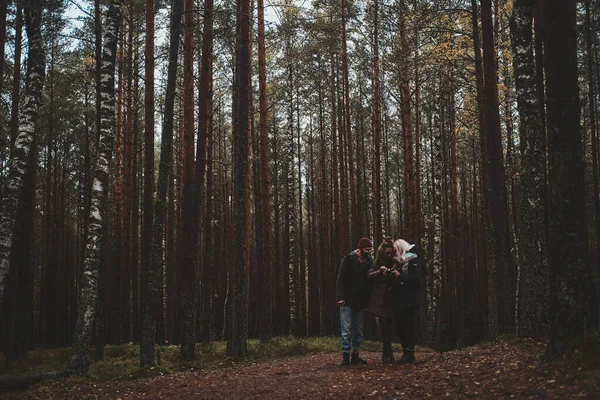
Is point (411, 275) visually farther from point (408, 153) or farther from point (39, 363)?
point (39, 363)

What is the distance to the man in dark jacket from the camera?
9000 millimetres

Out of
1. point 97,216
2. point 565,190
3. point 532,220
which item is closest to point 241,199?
point 97,216

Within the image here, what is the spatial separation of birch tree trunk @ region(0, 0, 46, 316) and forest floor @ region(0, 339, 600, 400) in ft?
10.1

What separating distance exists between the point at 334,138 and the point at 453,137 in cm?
606

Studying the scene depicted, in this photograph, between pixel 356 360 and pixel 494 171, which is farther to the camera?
pixel 494 171

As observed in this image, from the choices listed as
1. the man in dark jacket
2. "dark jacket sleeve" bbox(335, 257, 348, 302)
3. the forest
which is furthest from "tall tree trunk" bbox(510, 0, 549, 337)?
"dark jacket sleeve" bbox(335, 257, 348, 302)

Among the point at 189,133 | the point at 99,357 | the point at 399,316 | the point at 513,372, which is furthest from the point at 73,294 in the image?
the point at 513,372

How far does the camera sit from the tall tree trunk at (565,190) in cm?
575

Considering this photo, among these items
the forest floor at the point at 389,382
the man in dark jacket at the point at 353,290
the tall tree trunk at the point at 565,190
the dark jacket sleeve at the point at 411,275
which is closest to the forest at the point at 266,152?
the tall tree trunk at the point at 565,190

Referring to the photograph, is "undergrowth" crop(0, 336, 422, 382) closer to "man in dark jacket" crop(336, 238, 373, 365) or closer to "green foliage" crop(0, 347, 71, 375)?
"green foliage" crop(0, 347, 71, 375)

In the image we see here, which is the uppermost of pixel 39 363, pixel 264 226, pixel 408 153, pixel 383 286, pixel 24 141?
pixel 408 153

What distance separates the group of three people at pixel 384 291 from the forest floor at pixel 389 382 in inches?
19.7

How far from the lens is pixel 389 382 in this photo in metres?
6.81

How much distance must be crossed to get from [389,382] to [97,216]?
20.3 ft
